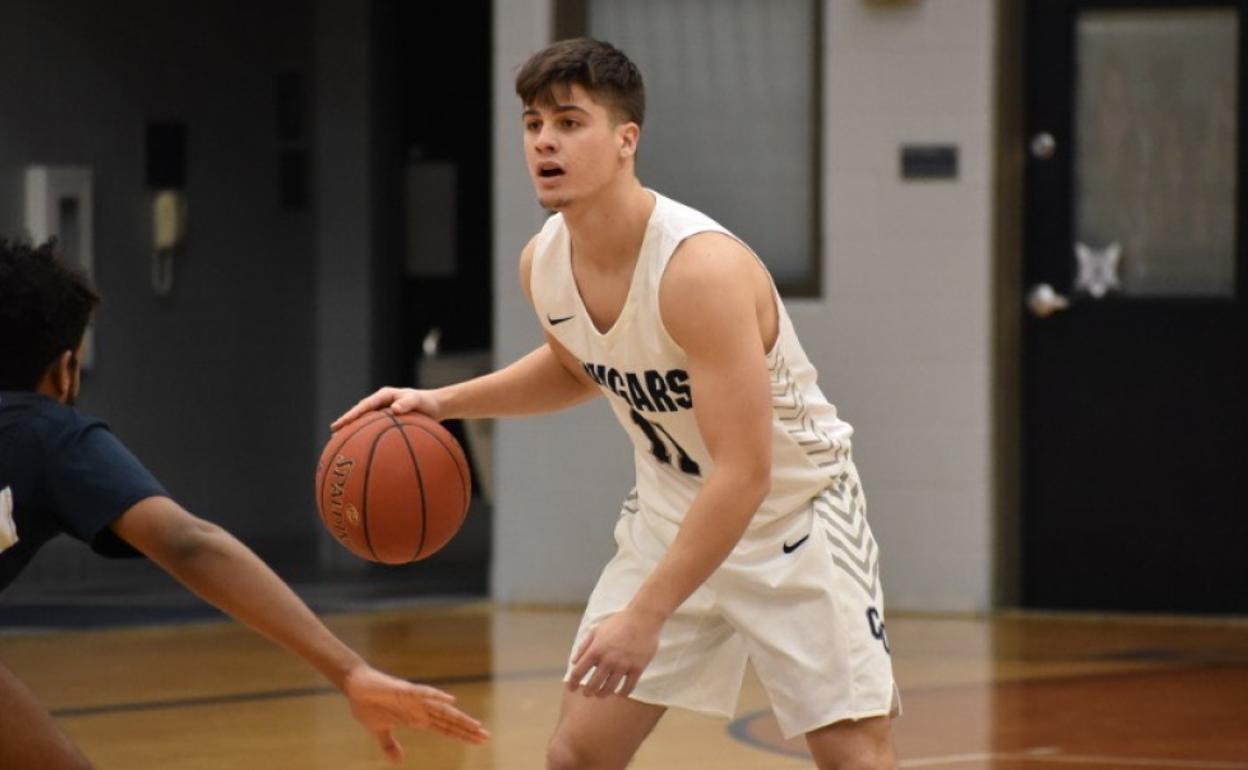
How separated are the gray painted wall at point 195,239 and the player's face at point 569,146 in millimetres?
6955

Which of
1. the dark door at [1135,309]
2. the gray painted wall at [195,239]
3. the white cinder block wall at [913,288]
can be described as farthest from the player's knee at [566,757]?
the gray painted wall at [195,239]

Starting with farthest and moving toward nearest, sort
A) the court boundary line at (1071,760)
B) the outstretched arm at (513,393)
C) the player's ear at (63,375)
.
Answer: the court boundary line at (1071,760), the outstretched arm at (513,393), the player's ear at (63,375)

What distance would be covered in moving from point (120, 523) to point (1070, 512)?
6.48 meters

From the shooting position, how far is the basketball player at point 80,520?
3316mm

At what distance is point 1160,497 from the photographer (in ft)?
30.6

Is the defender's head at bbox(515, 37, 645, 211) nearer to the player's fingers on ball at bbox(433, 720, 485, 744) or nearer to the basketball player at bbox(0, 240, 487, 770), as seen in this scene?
the basketball player at bbox(0, 240, 487, 770)

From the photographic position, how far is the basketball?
4301mm

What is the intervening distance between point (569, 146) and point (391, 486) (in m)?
0.73

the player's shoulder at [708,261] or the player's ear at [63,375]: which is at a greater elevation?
the player's shoulder at [708,261]

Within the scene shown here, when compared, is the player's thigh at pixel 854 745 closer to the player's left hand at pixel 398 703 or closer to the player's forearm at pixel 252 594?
the player's left hand at pixel 398 703

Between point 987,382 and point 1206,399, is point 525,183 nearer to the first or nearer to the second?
point 987,382

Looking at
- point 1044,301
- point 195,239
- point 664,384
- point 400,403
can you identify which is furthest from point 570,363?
point 195,239

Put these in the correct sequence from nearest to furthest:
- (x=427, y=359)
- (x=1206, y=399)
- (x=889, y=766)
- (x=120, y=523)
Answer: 1. (x=120, y=523)
2. (x=889, y=766)
3. (x=1206, y=399)
4. (x=427, y=359)

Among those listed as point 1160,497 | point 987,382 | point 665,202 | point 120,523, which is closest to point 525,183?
point 987,382
